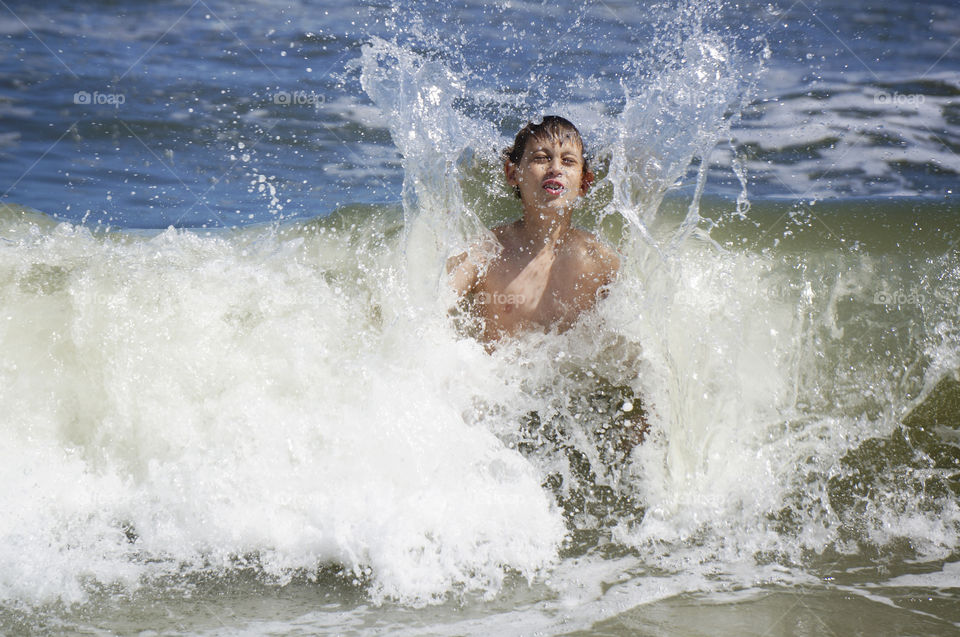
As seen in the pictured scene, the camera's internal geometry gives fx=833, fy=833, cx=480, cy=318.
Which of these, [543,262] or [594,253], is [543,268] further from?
[594,253]

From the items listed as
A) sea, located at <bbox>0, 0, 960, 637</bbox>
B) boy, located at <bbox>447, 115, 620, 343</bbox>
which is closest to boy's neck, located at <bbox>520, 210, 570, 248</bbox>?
boy, located at <bbox>447, 115, 620, 343</bbox>

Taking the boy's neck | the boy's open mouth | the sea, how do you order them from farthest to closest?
the boy's neck
the boy's open mouth
the sea

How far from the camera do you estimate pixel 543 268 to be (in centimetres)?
391

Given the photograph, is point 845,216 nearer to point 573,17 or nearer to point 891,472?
point 891,472

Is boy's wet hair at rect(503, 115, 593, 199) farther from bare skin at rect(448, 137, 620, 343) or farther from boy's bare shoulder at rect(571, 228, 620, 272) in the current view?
boy's bare shoulder at rect(571, 228, 620, 272)

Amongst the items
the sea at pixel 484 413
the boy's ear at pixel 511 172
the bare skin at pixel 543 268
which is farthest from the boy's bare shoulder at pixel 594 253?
the boy's ear at pixel 511 172

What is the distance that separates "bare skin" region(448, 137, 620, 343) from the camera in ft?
12.6

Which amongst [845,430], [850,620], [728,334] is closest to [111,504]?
[850,620]

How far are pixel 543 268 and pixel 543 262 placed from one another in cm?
3

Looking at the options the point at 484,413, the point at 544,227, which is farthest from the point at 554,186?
the point at 484,413

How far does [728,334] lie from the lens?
13.0ft

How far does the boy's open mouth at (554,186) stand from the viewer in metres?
3.83

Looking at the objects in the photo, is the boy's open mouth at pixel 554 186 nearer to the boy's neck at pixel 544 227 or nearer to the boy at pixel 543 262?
the boy at pixel 543 262

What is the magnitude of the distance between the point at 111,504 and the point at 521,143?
2370 millimetres
